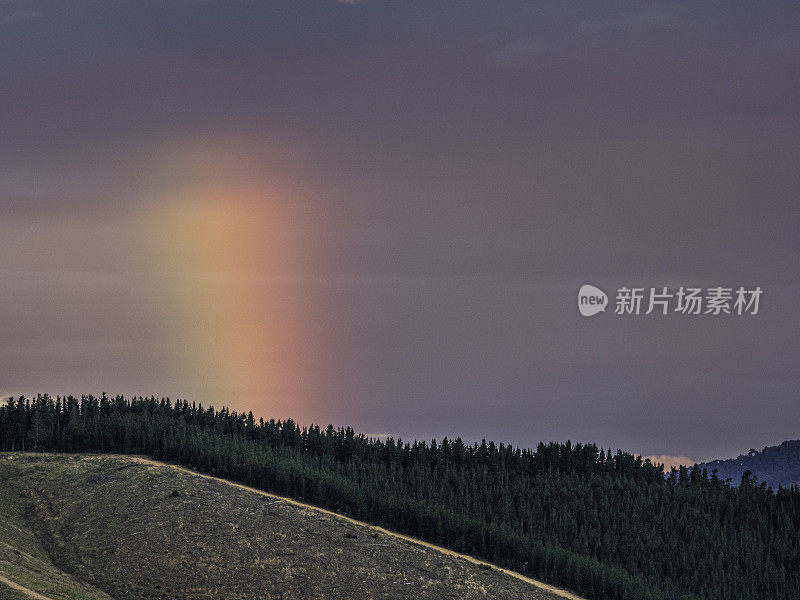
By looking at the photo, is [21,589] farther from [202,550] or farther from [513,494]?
[513,494]

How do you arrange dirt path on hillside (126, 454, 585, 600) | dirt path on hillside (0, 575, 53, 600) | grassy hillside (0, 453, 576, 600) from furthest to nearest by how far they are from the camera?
dirt path on hillside (126, 454, 585, 600) → grassy hillside (0, 453, 576, 600) → dirt path on hillside (0, 575, 53, 600)

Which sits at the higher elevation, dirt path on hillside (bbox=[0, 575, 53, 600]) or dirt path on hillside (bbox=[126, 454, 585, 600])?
dirt path on hillside (bbox=[0, 575, 53, 600])

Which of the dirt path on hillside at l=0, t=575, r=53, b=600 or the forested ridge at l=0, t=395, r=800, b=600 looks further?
the forested ridge at l=0, t=395, r=800, b=600

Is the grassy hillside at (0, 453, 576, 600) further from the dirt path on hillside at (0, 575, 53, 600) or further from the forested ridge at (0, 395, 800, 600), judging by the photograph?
the forested ridge at (0, 395, 800, 600)

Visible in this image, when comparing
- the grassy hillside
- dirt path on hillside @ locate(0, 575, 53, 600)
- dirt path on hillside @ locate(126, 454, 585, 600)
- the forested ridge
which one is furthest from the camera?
the forested ridge

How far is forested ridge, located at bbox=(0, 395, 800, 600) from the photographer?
97.5 meters

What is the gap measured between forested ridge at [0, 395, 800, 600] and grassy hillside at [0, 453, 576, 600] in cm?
1107

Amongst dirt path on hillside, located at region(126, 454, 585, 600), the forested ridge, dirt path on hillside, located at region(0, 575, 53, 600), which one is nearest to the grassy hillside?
dirt path on hillside, located at region(126, 454, 585, 600)

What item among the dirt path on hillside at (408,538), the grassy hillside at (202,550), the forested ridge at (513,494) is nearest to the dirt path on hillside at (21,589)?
the grassy hillside at (202,550)

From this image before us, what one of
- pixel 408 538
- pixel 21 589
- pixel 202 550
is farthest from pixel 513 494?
pixel 21 589

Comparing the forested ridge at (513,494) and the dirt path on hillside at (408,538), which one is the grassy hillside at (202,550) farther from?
the forested ridge at (513,494)

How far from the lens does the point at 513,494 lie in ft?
438

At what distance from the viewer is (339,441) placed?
15225 centimetres

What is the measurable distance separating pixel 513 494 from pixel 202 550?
65686mm
